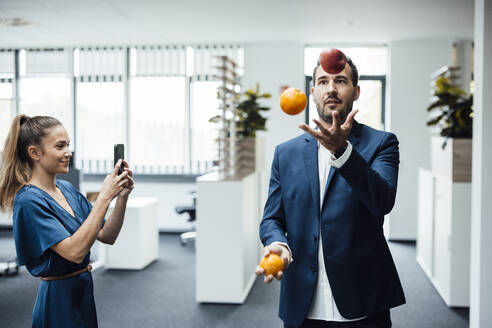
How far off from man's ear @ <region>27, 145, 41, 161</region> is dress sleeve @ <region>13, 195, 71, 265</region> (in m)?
0.17

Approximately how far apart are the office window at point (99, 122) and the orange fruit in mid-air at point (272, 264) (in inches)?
250

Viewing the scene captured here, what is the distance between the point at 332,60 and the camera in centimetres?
129

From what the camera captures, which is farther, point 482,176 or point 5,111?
point 5,111

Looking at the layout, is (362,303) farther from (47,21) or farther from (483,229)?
(47,21)

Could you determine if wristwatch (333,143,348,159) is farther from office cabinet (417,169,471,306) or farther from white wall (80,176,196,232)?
white wall (80,176,196,232)

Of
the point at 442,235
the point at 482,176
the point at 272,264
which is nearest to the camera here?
the point at 272,264

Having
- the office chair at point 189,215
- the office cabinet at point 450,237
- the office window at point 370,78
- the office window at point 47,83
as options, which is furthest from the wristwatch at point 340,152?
the office window at point 47,83

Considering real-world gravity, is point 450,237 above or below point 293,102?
below

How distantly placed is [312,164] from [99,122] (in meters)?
6.38

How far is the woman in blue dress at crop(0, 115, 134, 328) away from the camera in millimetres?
1633

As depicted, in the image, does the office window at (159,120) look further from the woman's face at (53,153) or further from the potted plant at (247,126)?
the woman's face at (53,153)

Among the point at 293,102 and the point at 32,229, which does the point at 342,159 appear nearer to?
the point at 293,102

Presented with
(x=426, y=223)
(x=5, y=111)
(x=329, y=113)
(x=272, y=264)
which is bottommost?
(x=426, y=223)

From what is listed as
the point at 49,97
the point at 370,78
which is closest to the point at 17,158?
the point at 370,78
